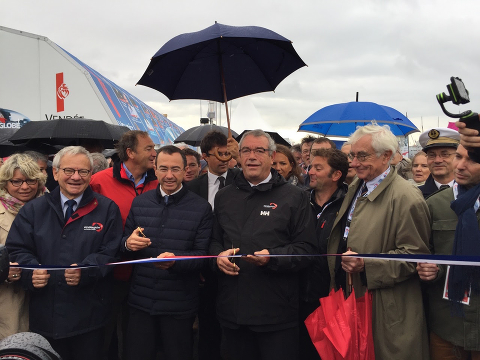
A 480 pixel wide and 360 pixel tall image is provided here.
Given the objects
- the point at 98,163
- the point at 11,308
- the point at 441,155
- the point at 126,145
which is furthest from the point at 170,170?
the point at 98,163

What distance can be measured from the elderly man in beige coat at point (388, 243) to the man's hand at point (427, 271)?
8 centimetres

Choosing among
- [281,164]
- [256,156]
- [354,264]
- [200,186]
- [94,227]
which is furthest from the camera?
[281,164]

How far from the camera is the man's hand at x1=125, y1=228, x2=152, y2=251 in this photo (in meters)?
3.15

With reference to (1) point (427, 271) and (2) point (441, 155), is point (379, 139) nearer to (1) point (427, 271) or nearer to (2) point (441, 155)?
(1) point (427, 271)

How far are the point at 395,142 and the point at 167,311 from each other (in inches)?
84.0

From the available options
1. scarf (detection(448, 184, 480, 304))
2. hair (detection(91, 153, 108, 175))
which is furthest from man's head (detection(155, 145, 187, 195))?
hair (detection(91, 153, 108, 175))

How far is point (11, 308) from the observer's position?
3.28 m

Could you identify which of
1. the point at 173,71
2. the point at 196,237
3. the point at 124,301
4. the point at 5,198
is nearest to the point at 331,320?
the point at 196,237

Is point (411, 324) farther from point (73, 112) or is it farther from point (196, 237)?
point (73, 112)

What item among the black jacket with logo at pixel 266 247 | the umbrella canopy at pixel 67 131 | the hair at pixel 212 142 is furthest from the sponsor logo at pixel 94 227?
the umbrella canopy at pixel 67 131

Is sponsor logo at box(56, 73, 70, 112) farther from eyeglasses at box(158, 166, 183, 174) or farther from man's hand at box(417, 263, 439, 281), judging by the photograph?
man's hand at box(417, 263, 439, 281)

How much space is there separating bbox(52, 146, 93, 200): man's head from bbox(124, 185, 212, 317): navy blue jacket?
448 mm

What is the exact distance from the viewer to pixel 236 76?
4879mm

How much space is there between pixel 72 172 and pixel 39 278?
82 centimetres
